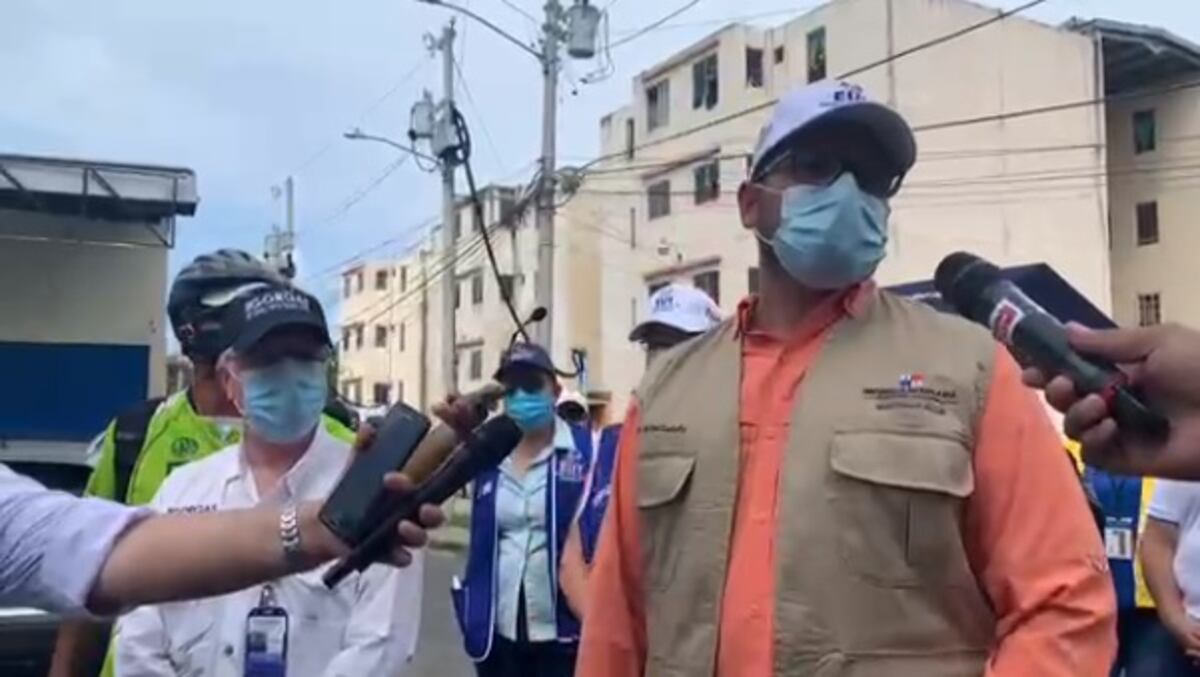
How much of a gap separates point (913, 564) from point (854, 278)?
24.2 inches

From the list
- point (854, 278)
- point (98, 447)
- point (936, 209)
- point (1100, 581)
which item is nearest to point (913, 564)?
point (1100, 581)

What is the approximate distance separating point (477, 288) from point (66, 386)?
4857cm

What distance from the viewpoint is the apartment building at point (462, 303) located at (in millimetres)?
49156

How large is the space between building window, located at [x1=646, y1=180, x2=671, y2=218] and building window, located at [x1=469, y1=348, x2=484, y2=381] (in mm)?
16592

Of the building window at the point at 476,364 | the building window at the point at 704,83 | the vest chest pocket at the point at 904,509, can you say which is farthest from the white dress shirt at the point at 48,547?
the building window at the point at 476,364

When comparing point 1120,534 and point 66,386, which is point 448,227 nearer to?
point 66,386

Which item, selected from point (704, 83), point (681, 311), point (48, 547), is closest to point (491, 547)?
point (681, 311)

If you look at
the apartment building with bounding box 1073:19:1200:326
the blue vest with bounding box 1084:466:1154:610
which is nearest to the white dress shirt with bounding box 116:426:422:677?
the blue vest with bounding box 1084:466:1154:610

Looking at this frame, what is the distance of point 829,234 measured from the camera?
2.77 m

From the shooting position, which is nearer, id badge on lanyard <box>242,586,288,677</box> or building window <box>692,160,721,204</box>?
id badge on lanyard <box>242,586,288,677</box>

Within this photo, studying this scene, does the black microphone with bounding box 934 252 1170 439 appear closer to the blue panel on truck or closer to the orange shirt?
the orange shirt

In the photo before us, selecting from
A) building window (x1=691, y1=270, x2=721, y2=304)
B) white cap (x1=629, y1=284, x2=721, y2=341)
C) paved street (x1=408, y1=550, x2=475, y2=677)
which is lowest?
paved street (x1=408, y1=550, x2=475, y2=677)

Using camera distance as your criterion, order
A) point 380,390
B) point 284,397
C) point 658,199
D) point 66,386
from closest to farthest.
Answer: point 284,397, point 66,386, point 658,199, point 380,390

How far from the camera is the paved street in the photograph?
10.5m
